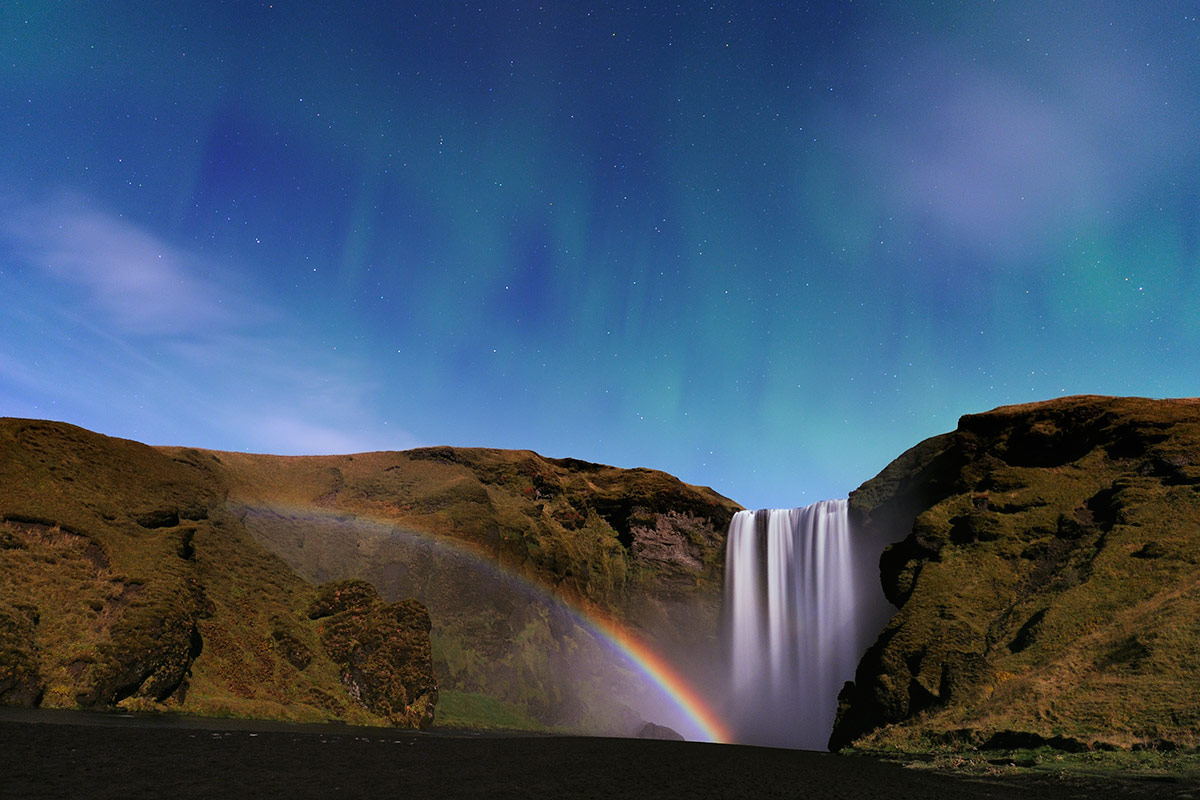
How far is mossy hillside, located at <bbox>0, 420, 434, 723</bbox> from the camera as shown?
3288cm

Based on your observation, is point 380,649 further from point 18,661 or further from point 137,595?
point 18,661

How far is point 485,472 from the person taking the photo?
9075 centimetres

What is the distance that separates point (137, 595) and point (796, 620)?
59908mm

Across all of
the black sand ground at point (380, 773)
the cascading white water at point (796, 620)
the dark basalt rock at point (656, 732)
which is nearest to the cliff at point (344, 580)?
the dark basalt rock at point (656, 732)

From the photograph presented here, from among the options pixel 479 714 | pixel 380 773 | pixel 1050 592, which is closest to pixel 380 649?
pixel 479 714

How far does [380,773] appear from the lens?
62.5 feet

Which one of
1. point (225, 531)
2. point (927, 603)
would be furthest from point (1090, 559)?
point (225, 531)

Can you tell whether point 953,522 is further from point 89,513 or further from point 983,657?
point 89,513

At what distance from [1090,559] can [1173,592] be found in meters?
6.58

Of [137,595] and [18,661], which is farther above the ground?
[137,595]

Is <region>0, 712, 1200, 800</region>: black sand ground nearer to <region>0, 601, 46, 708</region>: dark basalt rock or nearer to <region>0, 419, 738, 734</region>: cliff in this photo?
<region>0, 601, 46, 708</region>: dark basalt rock

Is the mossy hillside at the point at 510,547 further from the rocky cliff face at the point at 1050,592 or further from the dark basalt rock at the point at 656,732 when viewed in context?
the rocky cliff face at the point at 1050,592

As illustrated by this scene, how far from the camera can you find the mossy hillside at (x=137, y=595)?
32.9 metres

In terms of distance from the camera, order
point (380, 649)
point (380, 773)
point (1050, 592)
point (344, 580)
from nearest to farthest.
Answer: point (380, 773) < point (1050, 592) < point (380, 649) < point (344, 580)
